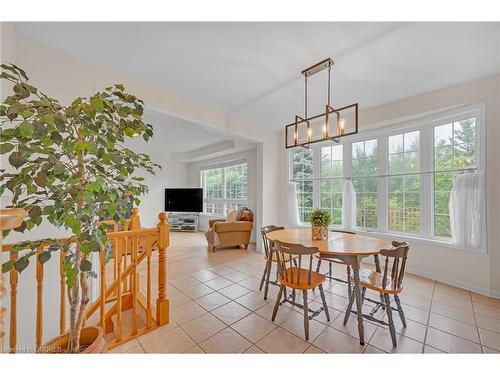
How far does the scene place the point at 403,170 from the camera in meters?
3.45

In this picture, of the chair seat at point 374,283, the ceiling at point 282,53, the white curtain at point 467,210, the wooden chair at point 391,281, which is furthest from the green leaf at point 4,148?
the white curtain at point 467,210

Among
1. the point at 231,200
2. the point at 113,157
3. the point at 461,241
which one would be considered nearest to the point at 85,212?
the point at 113,157

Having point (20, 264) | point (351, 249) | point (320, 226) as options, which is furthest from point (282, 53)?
point (20, 264)

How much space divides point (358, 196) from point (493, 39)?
2.49 m

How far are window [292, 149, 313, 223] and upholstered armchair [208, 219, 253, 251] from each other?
48.5 inches

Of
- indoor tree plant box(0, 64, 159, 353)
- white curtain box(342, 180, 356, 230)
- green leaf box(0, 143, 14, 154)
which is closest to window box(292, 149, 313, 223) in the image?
white curtain box(342, 180, 356, 230)

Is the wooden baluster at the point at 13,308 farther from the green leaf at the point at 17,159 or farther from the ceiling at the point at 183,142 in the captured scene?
the ceiling at the point at 183,142

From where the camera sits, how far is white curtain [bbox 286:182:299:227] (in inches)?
183

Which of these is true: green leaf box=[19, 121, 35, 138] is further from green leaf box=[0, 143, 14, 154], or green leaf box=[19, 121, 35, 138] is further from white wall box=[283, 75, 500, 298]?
white wall box=[283, 75, 500, 298]

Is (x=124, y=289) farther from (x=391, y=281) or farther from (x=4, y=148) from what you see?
(x=391, y=281)

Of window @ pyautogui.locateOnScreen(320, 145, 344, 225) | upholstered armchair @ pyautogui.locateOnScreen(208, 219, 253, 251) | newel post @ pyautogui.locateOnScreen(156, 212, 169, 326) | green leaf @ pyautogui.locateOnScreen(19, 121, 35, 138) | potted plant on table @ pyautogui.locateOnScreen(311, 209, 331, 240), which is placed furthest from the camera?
upholstered armchair @ pyautogui.locateOnScreen(208, 219, 253, 251)

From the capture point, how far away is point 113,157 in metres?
1.16

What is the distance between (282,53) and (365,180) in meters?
2.70
